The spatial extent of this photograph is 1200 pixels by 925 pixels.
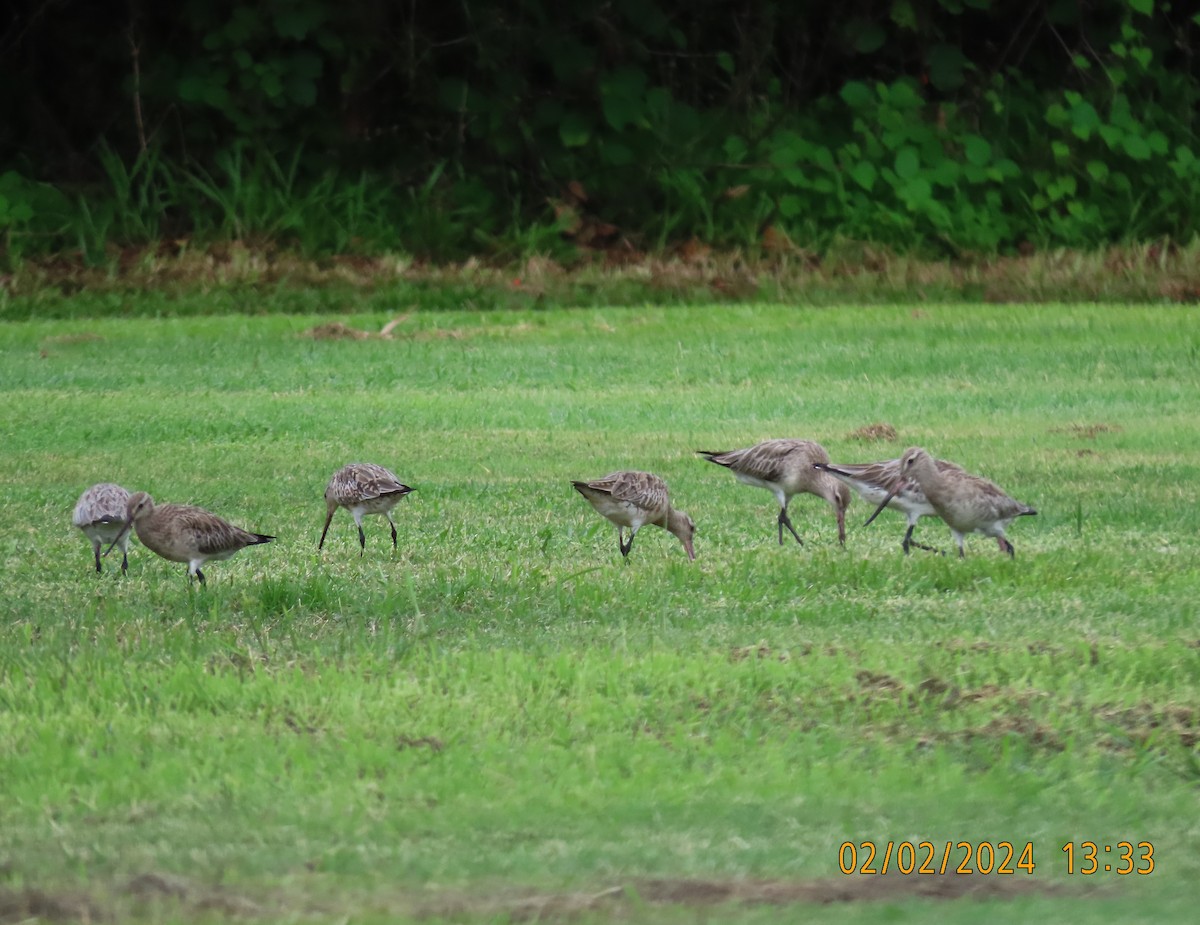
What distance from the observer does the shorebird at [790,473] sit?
8.23m

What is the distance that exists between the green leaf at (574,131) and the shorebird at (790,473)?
12005 mm

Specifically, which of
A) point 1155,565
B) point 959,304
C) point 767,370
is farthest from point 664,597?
point 959,304

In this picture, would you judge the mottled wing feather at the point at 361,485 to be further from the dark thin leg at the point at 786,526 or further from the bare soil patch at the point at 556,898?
the bare soil patch at the point at 556,898

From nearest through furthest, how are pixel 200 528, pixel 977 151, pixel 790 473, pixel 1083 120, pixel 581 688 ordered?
pixel 581 688, pixel 200 528, pixel 790 473, pixel 1083 120, pixel 977 151

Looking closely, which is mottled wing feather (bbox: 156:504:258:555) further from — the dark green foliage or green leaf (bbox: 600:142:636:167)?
green leaf (bbox: 600:142:636:167)

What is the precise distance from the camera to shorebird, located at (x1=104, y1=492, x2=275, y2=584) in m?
7.21

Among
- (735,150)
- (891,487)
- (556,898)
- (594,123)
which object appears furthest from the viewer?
(594,123)

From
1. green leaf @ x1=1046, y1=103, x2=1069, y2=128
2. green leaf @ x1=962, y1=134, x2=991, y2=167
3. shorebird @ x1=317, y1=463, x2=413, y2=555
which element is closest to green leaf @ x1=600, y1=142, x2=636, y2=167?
green leaf @ x1=962, y1=134, x2=991, y2=167

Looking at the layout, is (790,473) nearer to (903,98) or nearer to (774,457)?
(774,457)

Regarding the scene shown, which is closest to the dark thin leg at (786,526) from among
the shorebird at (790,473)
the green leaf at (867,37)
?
the shorebird at (790,473)

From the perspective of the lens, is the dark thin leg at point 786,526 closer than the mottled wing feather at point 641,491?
No
